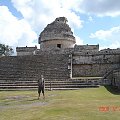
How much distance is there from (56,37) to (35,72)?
9.10 m

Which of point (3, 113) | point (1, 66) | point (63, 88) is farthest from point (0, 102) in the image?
point (1, 66)

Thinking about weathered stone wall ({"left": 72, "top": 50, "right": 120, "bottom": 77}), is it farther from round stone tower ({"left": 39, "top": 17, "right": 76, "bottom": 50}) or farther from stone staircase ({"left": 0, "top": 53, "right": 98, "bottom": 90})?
round stone tower ({"left": 39, "top": 17, "right": 76, "bottom": 50})

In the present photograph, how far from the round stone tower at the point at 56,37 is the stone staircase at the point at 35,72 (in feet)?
13.7

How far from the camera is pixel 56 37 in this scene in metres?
31.2

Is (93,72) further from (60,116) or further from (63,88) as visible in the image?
(60,116)

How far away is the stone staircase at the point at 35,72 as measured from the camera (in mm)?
19766

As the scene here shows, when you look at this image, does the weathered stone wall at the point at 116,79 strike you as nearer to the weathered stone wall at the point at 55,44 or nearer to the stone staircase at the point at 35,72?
the stone staircase at the point at 35,72

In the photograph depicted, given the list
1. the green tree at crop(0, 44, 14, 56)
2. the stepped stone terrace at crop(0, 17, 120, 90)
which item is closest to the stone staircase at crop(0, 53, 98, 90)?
the stepped stone terrace at crop(0, 17, 120, 90)

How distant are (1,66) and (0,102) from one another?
36.9ft

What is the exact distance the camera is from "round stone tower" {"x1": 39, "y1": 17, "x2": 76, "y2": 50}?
31.2 metres

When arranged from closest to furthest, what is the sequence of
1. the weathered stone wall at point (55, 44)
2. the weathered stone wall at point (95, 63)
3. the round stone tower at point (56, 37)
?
the weathered stone wall at point (95, 63)
the round stone tower at point (56, 37)
the weathered stone wall at point (55, 44)

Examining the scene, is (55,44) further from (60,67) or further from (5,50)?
(5,50)

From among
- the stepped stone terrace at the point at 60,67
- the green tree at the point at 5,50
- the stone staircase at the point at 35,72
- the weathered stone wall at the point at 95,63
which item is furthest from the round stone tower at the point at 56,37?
the green tree at the point at 5,50

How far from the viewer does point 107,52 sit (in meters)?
25.4
